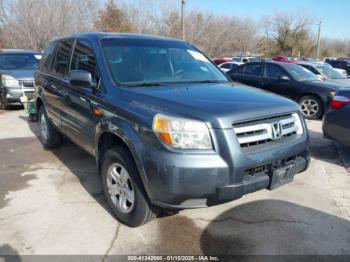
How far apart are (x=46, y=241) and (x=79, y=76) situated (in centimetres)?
164

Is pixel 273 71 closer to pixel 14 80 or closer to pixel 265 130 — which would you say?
pixel 265 130

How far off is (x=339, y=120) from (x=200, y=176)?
134 inches

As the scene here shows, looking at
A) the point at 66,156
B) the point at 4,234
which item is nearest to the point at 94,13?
the point at 66,156

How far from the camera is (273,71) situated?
9.27 metres

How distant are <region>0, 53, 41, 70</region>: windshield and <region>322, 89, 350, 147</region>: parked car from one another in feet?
26.8

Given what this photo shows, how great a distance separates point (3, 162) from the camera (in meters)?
4.99

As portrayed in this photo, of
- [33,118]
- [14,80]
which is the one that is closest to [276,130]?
[33,118]

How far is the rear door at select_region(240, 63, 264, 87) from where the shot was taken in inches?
377

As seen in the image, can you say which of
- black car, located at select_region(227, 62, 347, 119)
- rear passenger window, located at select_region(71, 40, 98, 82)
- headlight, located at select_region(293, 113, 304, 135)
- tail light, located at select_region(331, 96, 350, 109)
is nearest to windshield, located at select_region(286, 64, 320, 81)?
black car, located at select_region(227, 62, 347, 119)

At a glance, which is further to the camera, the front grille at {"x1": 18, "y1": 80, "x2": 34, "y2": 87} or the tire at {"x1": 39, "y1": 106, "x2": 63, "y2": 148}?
the front grille at {"x1": 18, "y1": 80, "x2": 34, "y2": 87}

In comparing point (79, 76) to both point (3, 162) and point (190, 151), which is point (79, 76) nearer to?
point (190, 151)

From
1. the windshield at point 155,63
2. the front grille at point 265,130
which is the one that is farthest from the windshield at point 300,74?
the front grille at point 265,130

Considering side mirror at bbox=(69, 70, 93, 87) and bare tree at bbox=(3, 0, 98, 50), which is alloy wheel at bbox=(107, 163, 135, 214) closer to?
side mirror at bbox=(69, 70, 93, 87)

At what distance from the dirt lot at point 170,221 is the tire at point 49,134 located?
819mm
